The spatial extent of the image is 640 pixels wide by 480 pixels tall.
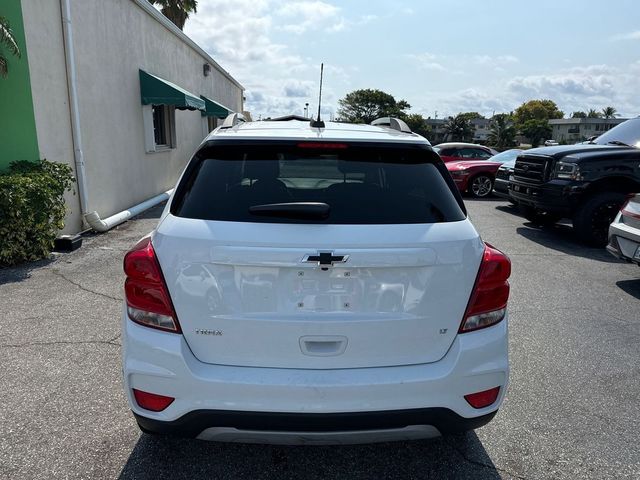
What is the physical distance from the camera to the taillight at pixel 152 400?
202 centimetres

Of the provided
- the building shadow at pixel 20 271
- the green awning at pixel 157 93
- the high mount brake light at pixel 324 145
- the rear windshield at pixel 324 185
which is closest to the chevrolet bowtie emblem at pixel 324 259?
the rear windshield at pixel 324 185

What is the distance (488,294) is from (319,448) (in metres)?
1.28

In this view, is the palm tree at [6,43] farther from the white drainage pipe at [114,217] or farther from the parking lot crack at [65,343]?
the parking lot crack at [65,343]

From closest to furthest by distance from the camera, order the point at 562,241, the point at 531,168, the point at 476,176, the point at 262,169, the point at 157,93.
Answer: the point at 262,169, the point at 562,241, the point at 531,168, the point at 157,93, the point at 476,176

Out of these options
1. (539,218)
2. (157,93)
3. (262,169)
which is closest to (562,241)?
(539,218)

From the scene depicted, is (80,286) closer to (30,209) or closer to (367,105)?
(30,209)

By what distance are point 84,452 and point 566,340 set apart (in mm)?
3781

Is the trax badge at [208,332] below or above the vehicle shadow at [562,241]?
above

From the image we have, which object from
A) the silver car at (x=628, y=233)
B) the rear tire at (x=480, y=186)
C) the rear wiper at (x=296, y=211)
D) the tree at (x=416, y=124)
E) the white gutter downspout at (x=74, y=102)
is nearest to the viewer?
the rear wiper at (x=296, y=211)

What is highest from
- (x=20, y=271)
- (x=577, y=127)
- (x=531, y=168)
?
(x=577, y=127)

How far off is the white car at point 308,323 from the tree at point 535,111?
121 metres

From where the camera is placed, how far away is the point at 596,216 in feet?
24.4

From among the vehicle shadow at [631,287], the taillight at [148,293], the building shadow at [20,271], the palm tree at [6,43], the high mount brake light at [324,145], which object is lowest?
the building shadow at [20,271]

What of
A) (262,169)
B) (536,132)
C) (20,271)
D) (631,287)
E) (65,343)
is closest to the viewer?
(262,169)
